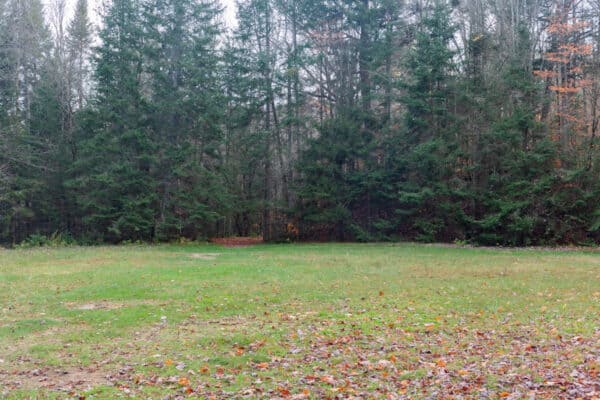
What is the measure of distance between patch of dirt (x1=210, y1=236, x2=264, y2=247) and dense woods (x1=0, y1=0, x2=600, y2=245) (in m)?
1.25

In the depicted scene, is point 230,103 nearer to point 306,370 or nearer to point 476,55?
point 476,55

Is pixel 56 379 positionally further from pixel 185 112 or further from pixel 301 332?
pixel 185 112

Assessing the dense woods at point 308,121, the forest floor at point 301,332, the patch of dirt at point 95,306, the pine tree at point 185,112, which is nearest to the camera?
the forest floor at point 301,332

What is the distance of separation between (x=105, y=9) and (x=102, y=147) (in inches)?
301

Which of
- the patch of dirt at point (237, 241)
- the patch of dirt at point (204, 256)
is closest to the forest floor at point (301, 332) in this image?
the patch of dirt at point (204, 256)

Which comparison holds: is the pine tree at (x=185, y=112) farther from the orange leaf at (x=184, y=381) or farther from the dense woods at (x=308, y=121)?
the orange leaf at (x=184, y=381)

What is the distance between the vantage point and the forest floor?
18.4 feet

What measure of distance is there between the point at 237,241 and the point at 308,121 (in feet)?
27.1

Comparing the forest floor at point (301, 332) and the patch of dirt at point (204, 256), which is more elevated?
the patch of dirt at point (204, 256)

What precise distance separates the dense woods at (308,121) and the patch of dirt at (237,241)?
4.12ft

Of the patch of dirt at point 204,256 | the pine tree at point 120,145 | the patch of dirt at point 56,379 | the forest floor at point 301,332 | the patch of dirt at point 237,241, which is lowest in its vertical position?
the patch of dirt at point 56,379

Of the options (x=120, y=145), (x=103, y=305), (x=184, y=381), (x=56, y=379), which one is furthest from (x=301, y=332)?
(x=120, y=145)

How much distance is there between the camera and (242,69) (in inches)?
1126

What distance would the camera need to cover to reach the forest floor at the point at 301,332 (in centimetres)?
562
